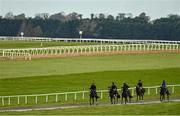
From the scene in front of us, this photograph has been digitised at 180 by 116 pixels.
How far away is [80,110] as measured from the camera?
29.7 metres

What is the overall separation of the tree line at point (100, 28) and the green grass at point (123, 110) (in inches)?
3706

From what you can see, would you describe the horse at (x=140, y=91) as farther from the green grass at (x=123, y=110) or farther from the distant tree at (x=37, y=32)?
the distant tree at (x=37, y=32)

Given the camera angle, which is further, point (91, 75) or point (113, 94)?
point (91, 75)

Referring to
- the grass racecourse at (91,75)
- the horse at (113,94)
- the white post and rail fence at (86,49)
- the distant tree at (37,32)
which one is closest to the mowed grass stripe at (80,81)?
the grass racecourse at (91,75)

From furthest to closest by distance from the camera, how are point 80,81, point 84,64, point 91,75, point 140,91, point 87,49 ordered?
point 87,49 < point 84,64 < point 91,75 < point 80,81 < point 140,91

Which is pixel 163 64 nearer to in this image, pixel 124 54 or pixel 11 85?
pixel 124 54

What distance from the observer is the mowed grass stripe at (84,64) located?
50.1m

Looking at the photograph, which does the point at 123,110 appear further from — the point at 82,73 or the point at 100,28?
the point at 100,28

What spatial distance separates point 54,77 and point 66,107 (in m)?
14.0

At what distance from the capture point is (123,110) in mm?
29234

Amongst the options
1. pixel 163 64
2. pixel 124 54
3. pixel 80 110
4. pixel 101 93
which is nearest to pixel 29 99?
pixel 101 93

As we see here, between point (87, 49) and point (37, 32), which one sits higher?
point (87, 49)

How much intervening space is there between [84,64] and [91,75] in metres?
9.30

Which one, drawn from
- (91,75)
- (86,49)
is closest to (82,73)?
(91,75)
